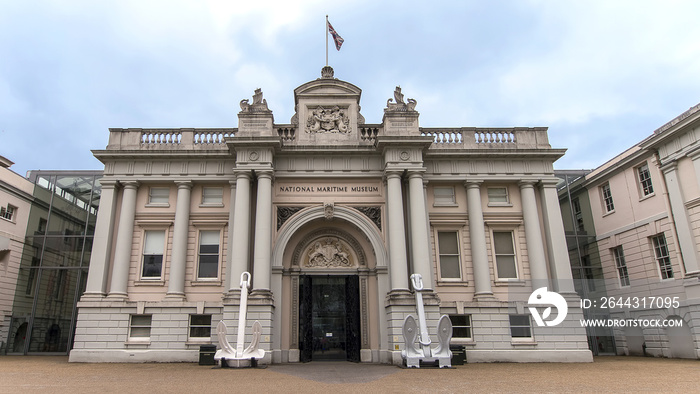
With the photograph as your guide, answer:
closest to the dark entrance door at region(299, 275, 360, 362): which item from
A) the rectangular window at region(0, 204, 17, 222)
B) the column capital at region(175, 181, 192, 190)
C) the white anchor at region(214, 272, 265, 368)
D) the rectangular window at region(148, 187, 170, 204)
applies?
the white anchor at region(214, 272, 265, 368)

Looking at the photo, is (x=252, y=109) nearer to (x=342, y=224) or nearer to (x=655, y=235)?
(x=342, y=224)

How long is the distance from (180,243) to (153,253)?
1.43 metres

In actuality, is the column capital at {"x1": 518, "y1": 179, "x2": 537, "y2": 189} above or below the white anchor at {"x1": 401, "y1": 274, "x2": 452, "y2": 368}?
above

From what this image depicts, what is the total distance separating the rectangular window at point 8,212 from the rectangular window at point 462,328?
21.4 metres

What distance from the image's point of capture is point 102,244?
17.8 meters

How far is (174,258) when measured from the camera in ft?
57.7

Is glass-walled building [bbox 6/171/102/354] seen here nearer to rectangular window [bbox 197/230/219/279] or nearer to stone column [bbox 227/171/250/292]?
rectangular window [bbox 197/230/219/279]

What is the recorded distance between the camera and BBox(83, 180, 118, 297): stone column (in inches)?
682

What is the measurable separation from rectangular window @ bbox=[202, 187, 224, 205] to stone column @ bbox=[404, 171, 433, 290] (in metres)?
7.91

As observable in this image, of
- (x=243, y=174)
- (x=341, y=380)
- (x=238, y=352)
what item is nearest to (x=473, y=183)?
(x=243, y=174)

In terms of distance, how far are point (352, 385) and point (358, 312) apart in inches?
302

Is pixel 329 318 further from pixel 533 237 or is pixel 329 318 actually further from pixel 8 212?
pixel 8 212

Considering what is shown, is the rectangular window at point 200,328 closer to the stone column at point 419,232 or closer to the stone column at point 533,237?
the stone column at point 419,232

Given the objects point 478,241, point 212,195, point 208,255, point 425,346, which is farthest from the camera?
point 212,195
